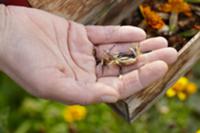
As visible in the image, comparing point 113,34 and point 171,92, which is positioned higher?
point 113,34

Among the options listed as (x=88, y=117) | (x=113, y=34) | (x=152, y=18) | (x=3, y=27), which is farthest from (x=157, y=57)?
(x=88, y=117)

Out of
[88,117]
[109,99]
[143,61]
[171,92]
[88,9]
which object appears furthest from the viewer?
[88,117]

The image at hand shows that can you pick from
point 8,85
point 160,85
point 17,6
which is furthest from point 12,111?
point 160,85

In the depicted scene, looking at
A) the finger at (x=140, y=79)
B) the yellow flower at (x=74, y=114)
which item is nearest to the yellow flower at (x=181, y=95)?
the yellow flower at (x=74, y=114)

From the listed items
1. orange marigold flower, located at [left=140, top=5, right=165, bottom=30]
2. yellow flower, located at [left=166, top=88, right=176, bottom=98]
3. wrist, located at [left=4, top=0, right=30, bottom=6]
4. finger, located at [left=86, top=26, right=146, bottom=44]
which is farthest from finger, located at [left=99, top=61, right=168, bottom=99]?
yellow flower, located at [left=166, top=88, right=176, bottom=98]

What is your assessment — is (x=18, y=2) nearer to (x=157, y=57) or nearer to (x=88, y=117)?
(x=157, y=57)

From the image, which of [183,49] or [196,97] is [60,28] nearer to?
[183,49]

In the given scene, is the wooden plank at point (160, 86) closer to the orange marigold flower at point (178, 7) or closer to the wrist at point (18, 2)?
the orange marigold flower at point (178, 7)
